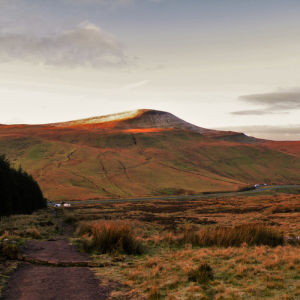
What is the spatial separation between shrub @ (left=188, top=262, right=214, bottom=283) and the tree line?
32.0 m

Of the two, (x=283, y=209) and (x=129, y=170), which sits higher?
(x=283, y=209)

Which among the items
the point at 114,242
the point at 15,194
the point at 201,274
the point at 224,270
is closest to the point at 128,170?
the point at 15,194

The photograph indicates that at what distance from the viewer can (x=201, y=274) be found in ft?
28.5

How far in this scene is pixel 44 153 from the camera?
145625mm

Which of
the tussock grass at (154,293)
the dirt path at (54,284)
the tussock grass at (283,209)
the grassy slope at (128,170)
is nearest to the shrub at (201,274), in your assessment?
the tussock grass at (154,293)

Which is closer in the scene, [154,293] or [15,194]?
[154,293]

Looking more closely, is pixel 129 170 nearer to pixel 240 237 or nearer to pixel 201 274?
pixel 240 237

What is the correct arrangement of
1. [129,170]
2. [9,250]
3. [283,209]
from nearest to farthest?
[9,250] → [283,209] → [129,170]

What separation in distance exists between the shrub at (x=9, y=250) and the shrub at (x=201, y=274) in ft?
24.0

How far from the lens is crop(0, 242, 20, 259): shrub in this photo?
11242mm

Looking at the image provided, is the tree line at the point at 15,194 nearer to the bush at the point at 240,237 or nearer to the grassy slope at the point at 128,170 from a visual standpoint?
the bush at the point at 240,237

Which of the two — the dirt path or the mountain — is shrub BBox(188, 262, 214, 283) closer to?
the dirt path

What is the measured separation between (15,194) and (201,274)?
3818 cm

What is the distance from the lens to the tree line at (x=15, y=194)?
34500 mm
